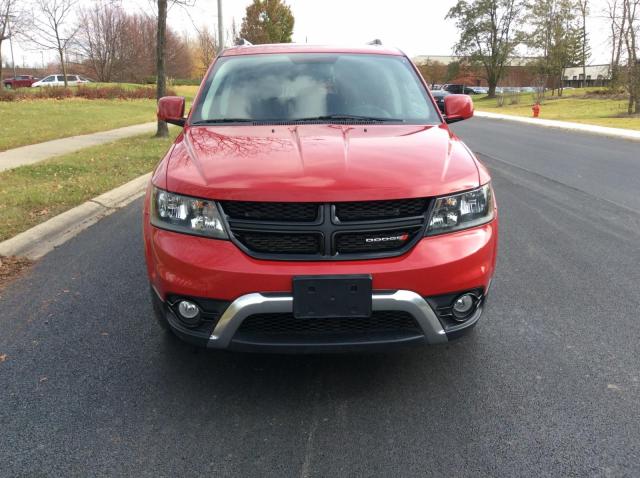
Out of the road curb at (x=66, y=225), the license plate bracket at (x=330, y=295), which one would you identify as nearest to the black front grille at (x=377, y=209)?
the license plate bracket at (x=330, y=295)

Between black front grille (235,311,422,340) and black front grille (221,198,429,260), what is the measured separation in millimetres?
290

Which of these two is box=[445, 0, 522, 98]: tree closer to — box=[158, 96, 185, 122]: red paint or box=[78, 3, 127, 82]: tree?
box=[78, 3, 127, 82]: tree

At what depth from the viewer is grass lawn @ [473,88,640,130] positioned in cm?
2763

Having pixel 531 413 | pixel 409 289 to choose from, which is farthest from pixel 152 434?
pixel 531 413

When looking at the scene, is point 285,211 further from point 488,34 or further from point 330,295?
point 488,34

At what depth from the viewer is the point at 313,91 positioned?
390cm

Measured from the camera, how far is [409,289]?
2.55 m

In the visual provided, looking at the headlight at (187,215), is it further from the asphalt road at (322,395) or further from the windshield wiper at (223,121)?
the windshield wiper at (223,121)

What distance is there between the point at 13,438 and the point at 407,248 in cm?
194

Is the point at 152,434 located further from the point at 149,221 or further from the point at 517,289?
the point at 517,289

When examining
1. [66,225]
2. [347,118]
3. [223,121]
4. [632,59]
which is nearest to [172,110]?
[223,121]

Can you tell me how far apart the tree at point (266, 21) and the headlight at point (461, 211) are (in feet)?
174

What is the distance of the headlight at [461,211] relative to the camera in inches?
106

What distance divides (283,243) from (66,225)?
4345mm
